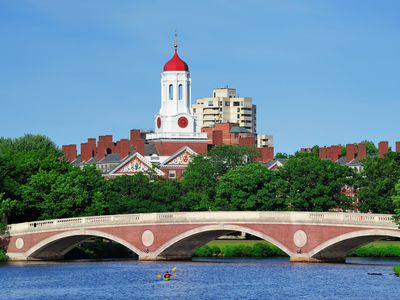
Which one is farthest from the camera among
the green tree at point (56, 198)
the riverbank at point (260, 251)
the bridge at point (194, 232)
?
the riverbank at point (260, 251)

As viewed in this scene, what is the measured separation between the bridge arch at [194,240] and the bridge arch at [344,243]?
2392 mm

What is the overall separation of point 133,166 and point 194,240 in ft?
175

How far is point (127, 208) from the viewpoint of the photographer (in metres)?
130

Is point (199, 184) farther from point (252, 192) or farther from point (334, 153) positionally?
point (334, 153)

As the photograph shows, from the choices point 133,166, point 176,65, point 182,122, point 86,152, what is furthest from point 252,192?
point 86,152

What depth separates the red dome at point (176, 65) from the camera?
170 metres

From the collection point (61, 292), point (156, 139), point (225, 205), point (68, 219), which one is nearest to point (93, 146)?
point (156, 139)

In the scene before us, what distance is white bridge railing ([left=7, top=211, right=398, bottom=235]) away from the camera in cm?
10338

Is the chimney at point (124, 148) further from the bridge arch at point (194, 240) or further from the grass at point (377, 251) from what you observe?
the bridge arch at point (194, 240)

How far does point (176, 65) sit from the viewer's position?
17038cm

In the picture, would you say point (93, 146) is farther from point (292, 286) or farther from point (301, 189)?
point (292, 286)

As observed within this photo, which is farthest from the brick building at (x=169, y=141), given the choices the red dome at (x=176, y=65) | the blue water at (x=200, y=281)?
the blue water at (x=200, y=281)

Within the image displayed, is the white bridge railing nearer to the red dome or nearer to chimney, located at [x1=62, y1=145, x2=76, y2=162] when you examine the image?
the red dome

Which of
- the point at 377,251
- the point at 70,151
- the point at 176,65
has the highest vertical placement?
the point at 176,65
